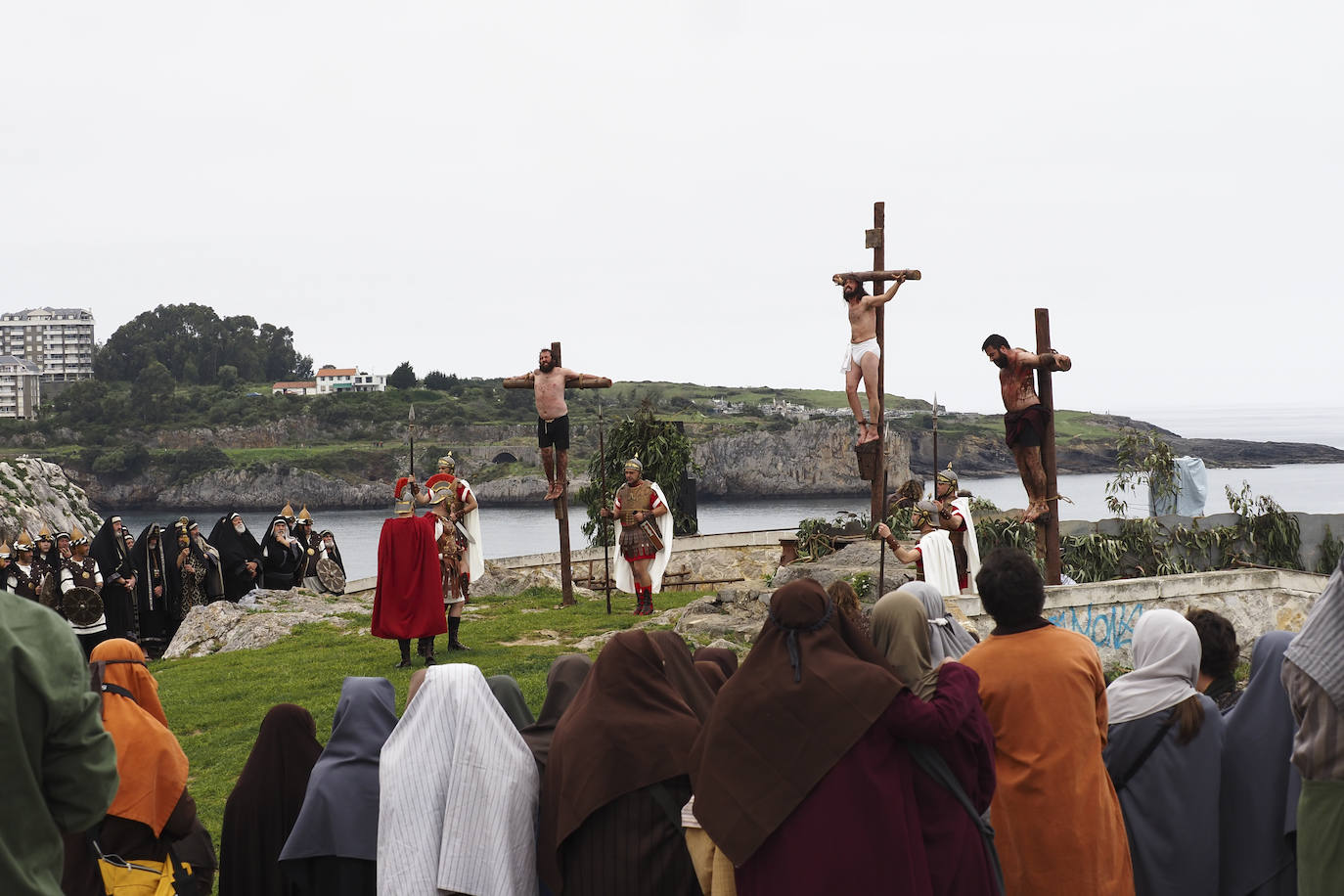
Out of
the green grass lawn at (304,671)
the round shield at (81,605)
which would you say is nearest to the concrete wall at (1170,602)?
the green grass lawn at (304,671)

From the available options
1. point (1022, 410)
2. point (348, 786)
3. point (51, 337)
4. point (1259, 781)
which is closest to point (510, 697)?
point (348, 786)

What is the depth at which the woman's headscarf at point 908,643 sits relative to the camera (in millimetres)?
4004

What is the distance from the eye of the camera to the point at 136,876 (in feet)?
13.9

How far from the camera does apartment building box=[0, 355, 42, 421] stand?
13288 centimetres

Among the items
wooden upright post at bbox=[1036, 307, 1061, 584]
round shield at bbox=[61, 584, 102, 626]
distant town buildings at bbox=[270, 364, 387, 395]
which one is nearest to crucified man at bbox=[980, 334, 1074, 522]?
wooden upright post at bbox=[1036, 307, 1061, 584]

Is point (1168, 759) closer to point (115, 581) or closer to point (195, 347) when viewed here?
point (115, 581)

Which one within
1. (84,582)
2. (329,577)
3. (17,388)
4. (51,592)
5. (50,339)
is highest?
(50,339)

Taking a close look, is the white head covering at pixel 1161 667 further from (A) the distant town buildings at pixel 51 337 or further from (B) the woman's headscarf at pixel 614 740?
(A) the distant town buildings at pixel 51 337

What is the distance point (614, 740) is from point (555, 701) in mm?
898

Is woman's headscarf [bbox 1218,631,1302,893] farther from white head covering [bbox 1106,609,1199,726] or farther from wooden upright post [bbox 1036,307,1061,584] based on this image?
wooden upright post [bbox 1036,307,1061,584]

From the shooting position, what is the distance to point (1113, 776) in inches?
177

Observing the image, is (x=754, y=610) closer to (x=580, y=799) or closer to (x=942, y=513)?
(x=942, y=513)

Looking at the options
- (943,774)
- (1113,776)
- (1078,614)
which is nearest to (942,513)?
(1078,614)

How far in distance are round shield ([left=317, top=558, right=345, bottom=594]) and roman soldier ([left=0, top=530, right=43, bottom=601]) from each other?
198 inches
